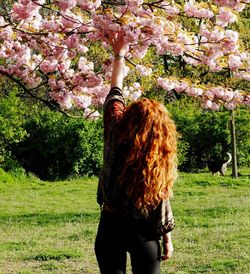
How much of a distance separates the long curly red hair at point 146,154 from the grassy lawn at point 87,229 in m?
3.42

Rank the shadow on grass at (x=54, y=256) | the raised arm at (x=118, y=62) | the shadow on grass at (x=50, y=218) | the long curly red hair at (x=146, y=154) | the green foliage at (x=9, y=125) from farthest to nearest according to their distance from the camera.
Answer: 1. the green foliage at (x=9, y=125)
2. the shadow on grass at (x=50, y=218)
3. the shadow on grass at (x=54, y=256)
4. the raised arm at (x=118, y=62)
5. the long curly red hair at (x=146, y=154)

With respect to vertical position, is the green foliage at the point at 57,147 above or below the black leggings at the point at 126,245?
above

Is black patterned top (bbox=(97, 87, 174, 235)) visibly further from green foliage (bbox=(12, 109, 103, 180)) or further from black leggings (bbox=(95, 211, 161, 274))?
green foliage (bbox=(12, 109, 103, 180))

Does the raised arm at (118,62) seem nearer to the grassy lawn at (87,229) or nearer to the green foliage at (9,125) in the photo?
the grassy lawn at (87,229)

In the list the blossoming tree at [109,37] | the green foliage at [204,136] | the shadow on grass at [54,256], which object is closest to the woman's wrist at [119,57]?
the blossoming tree at [109,37]

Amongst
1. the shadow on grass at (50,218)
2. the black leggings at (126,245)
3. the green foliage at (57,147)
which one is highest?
the green foliage at (57,147)

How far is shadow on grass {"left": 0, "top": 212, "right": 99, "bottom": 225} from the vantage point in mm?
10344

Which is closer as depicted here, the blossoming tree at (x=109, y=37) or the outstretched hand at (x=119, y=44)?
the outstretched hand at (x=119, y=44)

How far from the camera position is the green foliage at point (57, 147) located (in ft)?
62.8

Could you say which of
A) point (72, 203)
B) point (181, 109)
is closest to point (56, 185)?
point (72, 203)

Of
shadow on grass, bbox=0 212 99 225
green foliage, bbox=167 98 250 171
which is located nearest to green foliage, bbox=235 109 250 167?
green foliage, bbox=167 98 250 171

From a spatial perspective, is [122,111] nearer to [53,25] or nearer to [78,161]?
[53,25]

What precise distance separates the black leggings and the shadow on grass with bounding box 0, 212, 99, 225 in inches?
272

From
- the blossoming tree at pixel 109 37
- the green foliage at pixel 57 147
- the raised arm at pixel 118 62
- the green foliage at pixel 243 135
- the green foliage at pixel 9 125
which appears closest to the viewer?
the raised arm at pixel 118 62
